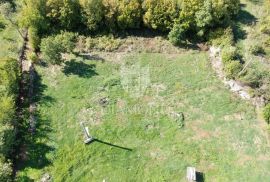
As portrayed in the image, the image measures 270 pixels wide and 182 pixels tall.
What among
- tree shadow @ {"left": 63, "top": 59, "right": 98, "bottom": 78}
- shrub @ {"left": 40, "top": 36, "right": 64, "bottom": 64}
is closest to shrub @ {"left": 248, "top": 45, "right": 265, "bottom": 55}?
tree shadow @ {"left": 63, "top": 59, "right": 98, "bottom": 78}

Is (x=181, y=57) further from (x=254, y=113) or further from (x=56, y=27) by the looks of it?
(x=56, y=27)

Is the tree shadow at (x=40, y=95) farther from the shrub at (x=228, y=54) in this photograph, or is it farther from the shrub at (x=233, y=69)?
the shrub at (x=228, y=54)

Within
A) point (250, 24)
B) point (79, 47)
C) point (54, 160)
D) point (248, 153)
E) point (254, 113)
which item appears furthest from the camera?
point (250, 24)

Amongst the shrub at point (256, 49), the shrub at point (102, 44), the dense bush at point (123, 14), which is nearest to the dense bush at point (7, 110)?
the dense bush at point (123, 14)

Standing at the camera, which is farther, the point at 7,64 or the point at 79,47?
the point at 79,47

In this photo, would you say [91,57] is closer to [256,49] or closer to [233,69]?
[233,69]

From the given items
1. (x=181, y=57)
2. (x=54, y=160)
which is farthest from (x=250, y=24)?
(x=54, y=160)

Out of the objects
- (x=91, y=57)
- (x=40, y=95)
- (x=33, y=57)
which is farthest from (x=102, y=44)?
(x=40, y=95)

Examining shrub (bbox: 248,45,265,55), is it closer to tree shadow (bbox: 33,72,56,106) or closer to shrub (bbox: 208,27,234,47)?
shrub (bbox: 208,27,234,47)
